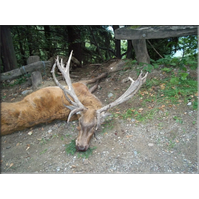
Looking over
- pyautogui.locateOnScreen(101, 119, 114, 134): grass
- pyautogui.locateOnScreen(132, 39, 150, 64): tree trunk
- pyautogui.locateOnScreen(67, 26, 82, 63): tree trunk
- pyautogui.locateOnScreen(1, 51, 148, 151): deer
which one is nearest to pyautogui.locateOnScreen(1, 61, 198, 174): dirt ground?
pyautogui.locateOnScreen(101, 119, 114, 134): grass

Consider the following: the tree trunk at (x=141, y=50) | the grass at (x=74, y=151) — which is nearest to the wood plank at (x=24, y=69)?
the tree trunk at (x=141, y=50)

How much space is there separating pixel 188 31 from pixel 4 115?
3666 mm

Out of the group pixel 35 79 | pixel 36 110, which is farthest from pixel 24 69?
pixel 36 110

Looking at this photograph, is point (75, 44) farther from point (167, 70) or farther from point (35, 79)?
point (167, 70)

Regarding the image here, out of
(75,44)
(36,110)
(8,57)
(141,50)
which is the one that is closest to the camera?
(36,110)

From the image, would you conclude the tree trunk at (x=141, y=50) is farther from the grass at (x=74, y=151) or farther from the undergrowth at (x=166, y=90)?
the grass at (x=74, y=151)

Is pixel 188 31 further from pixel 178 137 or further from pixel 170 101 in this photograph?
pixel 178 137

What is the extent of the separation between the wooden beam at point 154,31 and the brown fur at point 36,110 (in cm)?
164

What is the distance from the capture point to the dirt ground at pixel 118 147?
94.6 inches

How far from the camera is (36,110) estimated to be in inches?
124

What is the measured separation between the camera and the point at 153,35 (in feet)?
11.9

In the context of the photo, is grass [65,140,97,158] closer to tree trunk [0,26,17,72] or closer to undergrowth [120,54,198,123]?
undergrowth [120,54,198,123]

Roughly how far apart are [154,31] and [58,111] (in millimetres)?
2548
